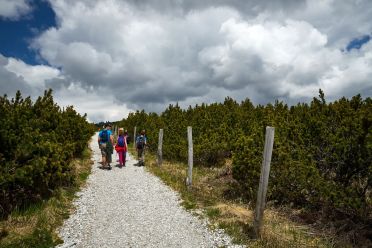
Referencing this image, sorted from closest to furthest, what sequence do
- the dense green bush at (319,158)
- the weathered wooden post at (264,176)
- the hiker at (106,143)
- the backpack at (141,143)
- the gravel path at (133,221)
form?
the weathered wooden post at (264,176) < the gravel path at (133,221) < the dense green bush at (319,158) < the hiker at (106,143) < the backpack at (141,143)

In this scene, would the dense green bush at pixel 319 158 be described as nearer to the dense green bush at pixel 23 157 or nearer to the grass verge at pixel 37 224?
the grass verge at pixel 37 224

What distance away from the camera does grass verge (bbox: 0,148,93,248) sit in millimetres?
7180

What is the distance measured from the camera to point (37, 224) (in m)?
8.03

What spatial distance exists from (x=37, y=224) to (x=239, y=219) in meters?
4.82

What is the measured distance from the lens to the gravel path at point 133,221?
25.4 feet

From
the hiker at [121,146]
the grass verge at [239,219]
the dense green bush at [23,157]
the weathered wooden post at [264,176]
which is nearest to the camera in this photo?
the weathered wooden post at [264,176]

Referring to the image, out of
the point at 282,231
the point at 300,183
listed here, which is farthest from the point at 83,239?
the point at 300,183

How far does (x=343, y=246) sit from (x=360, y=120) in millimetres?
3241

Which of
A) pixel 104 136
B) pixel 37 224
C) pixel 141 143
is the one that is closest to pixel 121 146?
pixel 141 143

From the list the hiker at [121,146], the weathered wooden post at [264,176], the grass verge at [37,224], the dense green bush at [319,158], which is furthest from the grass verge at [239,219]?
the hiker at [121,146]

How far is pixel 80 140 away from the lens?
2062cm

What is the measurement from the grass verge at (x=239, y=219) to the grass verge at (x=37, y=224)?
3653 mm

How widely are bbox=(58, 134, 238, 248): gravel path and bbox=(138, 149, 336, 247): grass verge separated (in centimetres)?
34

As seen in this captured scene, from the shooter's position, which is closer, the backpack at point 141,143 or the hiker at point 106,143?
the hiker at point 106,143
